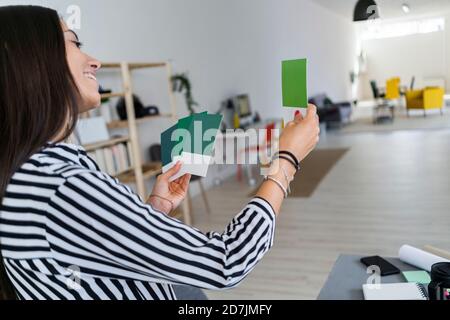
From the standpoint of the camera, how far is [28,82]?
0.46 meters

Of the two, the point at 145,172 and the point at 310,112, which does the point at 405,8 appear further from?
the point at 145,172

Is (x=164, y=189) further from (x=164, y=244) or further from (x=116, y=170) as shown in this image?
(x=116, y=170)

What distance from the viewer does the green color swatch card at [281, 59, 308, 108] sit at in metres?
0.50

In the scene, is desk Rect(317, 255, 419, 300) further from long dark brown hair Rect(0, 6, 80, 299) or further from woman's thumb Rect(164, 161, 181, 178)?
long dark brown hair Rect(0, 6, 80, 299)

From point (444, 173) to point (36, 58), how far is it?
25.0 inches

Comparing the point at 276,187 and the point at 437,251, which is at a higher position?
the point at 276,187

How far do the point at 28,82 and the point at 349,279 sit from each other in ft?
2.47

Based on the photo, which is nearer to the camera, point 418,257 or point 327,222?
point 418,257

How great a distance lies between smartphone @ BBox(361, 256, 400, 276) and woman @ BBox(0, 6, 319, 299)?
1.58ft

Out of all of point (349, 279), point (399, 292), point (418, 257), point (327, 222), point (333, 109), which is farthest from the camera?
point (327, 222)

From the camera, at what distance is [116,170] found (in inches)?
110

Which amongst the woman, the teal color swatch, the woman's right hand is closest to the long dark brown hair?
the woman

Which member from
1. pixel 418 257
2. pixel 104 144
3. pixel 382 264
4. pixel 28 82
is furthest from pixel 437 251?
pixel 104 144

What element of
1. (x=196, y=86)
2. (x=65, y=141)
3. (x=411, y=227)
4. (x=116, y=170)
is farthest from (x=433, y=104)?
(x=196, y=86)
